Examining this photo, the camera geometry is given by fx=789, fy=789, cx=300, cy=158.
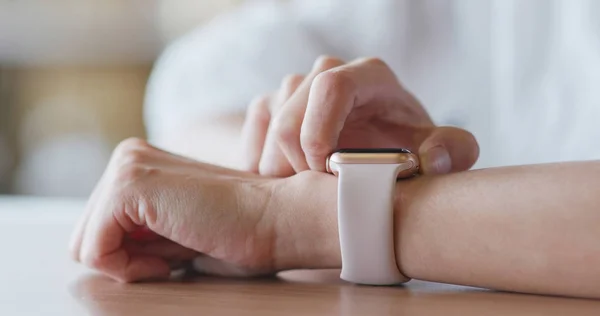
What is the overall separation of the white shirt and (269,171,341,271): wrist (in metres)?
0.28

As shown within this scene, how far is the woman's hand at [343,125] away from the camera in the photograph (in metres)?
0.45

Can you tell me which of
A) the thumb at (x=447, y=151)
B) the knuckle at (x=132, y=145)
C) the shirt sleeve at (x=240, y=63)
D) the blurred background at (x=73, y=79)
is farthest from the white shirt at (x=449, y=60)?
the blurred background at (x=73, y=79)

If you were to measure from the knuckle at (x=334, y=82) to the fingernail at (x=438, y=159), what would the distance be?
2.4 inches

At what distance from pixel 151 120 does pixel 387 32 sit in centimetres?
44

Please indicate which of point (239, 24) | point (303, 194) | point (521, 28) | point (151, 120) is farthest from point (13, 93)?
point (303, 194)

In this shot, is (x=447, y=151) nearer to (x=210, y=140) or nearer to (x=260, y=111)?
(x=260, y=111)

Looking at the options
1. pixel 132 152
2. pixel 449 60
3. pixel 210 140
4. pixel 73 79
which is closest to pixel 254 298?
pixel 132 152

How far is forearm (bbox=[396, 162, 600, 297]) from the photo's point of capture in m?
0.39

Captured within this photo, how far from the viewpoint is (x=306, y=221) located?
460 millimetres

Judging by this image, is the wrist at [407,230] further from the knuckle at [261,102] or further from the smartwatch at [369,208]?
the knuckle at [261,102]

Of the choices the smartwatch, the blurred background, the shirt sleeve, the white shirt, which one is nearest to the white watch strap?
the smartwatch

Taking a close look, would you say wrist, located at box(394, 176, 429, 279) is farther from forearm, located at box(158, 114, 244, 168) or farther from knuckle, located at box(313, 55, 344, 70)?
forearm, located at box(158, 114, 244, 168)

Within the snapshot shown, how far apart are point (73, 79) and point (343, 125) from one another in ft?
7.31

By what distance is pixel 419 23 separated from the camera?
37.0 inches
